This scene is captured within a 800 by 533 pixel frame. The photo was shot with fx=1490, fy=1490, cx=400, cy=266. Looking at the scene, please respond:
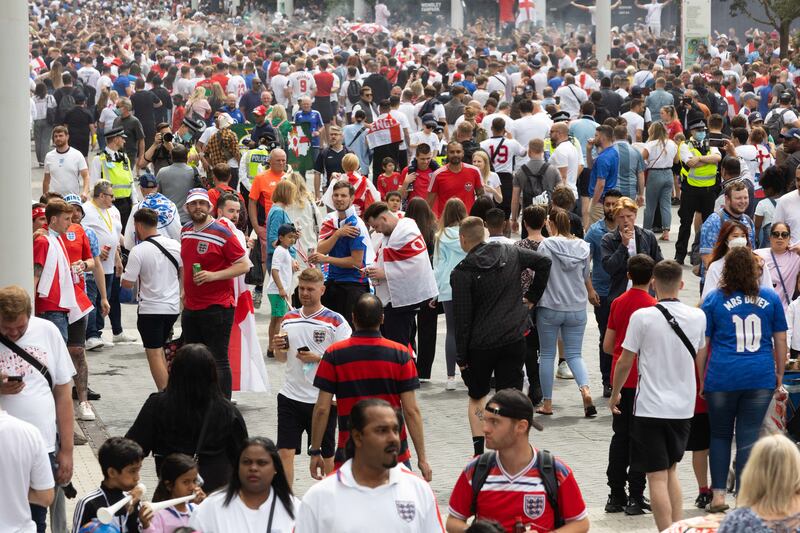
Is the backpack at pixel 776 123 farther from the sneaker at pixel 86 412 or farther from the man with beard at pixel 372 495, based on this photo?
the man with beard at pixel 372 495

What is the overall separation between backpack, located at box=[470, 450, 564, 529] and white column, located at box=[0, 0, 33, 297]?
4110 millimetres

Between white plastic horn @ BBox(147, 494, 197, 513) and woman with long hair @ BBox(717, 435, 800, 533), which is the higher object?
woman with long hair @ BBox(717, 435, 800, 533)

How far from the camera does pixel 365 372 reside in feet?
25.8

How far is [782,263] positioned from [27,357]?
5.49 m

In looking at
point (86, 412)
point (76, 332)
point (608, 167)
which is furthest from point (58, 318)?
point (608, 167)

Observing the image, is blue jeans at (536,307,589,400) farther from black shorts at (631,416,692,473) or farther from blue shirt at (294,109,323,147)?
blue shirt at (294,109,323,147)

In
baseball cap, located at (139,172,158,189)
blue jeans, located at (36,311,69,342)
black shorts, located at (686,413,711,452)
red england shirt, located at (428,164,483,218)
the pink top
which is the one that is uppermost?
baseball cap, located at (139,172,158,189)

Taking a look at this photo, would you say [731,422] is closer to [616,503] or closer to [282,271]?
[616,503]

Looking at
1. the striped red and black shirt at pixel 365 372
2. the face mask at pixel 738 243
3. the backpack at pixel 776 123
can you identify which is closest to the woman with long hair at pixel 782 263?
the face mask at pixel 738 243

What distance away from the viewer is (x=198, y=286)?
1066 centimetres

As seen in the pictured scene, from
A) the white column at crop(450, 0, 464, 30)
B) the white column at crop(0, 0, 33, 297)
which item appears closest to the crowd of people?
the white column at crop(0, 0, 33, 297)

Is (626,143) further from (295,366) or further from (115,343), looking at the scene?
(295,366)

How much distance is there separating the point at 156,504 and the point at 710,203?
11992mm

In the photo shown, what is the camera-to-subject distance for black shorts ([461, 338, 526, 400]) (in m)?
9.76
